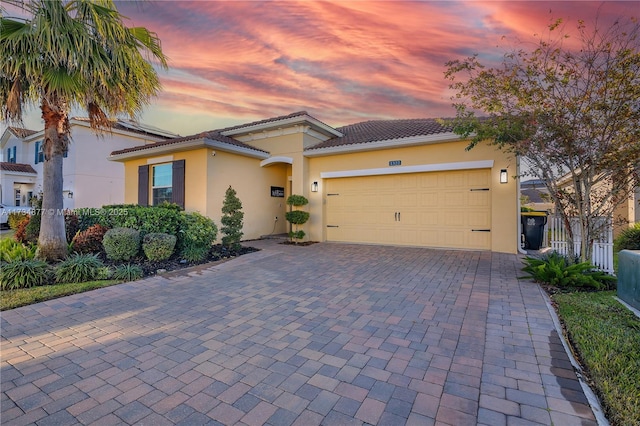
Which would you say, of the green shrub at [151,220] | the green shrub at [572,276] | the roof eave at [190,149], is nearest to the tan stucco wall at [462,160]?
the roof eave at [190,149]

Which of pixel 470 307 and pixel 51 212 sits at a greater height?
pixel 51 212

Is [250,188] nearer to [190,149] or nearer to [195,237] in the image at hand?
[190,149]

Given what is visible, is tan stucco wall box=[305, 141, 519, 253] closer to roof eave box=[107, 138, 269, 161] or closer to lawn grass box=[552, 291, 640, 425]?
roof eave box=[107, 138, 269, 161]

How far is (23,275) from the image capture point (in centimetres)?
558

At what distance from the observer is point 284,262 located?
7.81 meters

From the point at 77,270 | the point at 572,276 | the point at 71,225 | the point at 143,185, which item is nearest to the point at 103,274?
the point at 77,270

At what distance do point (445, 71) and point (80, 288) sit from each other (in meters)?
8.69

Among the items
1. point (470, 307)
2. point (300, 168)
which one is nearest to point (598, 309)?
point (470, 307)

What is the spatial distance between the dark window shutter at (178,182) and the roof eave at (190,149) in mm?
547

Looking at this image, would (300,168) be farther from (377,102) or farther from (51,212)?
(51,212)

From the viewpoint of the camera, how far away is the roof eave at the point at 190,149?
9.88m

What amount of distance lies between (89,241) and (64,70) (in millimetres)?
4147

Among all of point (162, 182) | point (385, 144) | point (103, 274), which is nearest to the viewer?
point (103, 274)

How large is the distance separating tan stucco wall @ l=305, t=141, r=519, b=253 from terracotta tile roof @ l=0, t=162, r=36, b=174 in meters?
22.3
